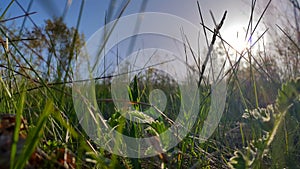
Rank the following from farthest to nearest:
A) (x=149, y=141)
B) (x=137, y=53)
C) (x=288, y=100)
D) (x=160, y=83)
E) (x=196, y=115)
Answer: (x=160, y=83) < (x=137, y=53) < (x=196, y=115) < (x=149, y=141) < (x=288, y=100)

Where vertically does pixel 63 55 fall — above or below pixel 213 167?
above

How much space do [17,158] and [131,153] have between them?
37 cm

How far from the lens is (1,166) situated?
1.46 feet

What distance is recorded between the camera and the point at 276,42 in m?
2.62

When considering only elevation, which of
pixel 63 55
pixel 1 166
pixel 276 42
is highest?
pixel 276 42

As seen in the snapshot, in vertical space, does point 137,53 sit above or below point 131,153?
above

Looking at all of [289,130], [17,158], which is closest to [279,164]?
[289,130]

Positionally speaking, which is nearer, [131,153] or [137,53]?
[131,153]

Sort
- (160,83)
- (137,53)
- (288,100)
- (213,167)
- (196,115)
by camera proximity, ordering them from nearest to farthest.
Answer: (288,100), (213,167), (196,115), (137,53), (160,83)

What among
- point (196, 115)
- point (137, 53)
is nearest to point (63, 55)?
point (137, 53)

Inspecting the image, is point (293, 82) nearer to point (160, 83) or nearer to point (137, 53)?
point (137, 53)

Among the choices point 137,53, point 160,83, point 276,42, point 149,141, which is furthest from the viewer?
point 160,83

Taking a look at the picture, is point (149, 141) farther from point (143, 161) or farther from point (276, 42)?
point (276, 42)

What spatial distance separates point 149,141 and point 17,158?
1.19 feet
